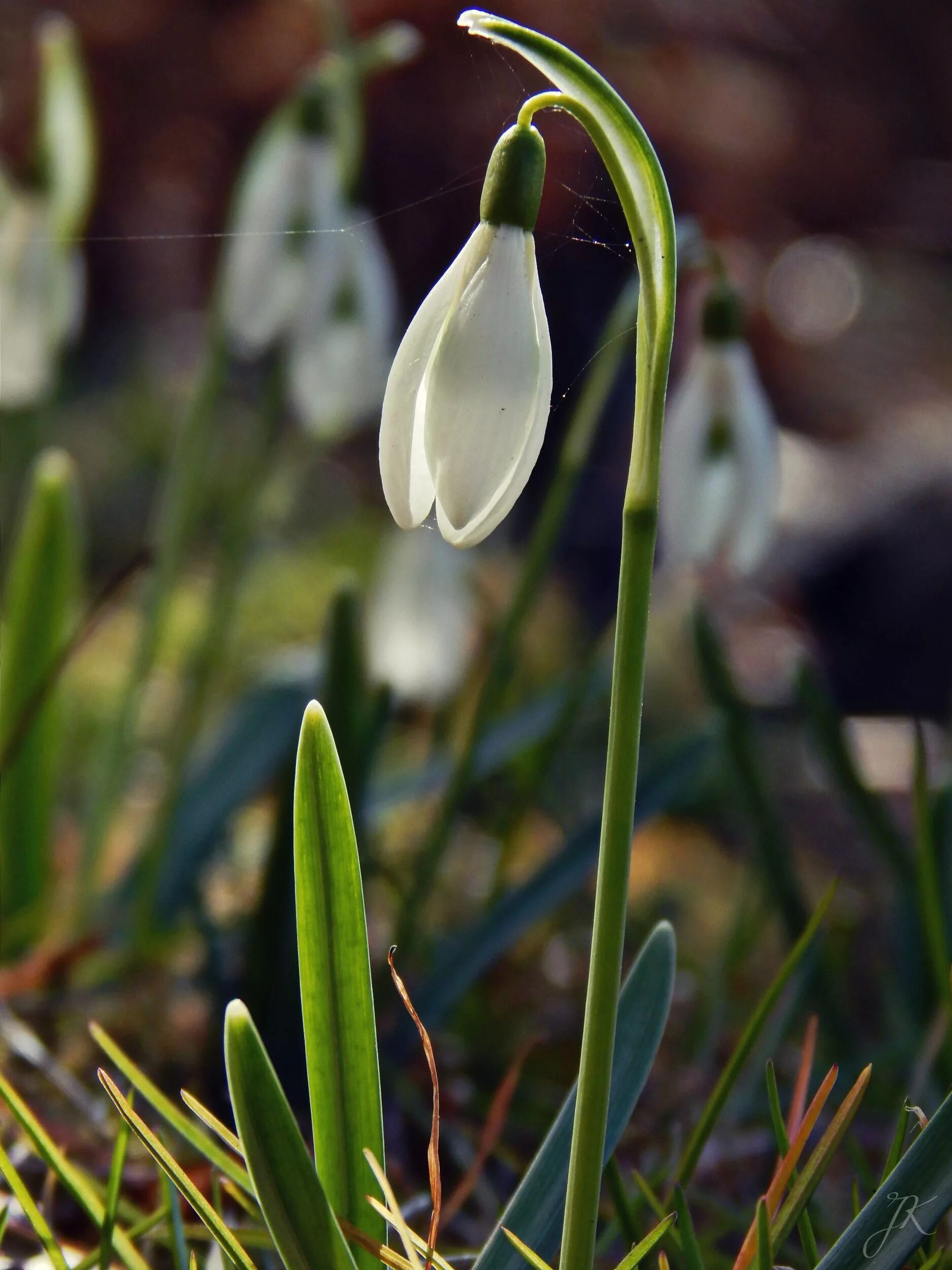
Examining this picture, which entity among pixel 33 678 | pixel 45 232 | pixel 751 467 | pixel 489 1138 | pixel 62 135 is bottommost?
pixel 489 1138

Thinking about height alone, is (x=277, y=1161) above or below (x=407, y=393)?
below

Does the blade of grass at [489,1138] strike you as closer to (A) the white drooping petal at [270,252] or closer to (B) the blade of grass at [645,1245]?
(B) the blade of grass at [645,1245]

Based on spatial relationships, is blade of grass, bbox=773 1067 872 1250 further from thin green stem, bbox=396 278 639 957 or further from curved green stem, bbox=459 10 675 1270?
thin green stem, bbox=396 278 639 957

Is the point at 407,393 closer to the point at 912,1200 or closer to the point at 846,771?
the point at 912,1200

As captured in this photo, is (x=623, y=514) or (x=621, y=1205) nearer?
(x=623, y=514)

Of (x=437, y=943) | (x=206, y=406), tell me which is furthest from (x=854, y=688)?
(x=206, y=406)

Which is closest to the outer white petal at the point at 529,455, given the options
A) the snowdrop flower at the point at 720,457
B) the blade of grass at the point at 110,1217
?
the blade of grass at the point at 110,1217

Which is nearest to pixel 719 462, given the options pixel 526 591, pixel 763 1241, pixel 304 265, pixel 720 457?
pixel 720 457
